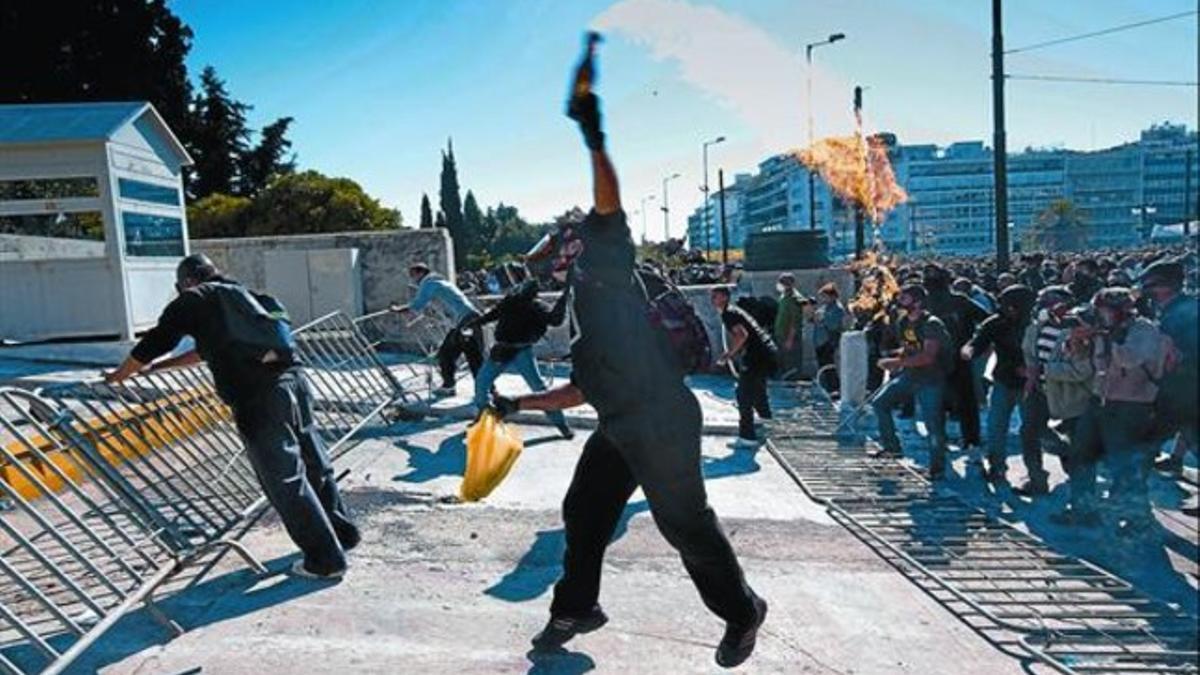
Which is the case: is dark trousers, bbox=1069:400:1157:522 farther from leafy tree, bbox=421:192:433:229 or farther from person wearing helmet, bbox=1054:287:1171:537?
leafy tree, bbox=421:192:433:229

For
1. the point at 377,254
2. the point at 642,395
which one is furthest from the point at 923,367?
the point at 377,254

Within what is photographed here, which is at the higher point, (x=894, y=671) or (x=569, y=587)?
(x=569, y=587)

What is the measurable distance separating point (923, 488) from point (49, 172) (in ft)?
33.8

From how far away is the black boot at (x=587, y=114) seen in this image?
2.56 meters

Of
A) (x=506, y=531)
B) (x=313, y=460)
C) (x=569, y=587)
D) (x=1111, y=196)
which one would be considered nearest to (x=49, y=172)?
(x=313, y=460)

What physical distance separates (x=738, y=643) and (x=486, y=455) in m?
1.29

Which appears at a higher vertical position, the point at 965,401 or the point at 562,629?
the point at 965,401

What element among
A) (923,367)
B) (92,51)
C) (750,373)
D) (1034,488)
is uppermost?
(92,51)

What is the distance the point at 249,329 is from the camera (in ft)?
13.6

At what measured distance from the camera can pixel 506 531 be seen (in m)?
5.18

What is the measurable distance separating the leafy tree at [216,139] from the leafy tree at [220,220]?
4.91 metres

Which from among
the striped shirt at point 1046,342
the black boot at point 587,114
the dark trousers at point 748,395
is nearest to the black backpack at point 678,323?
the black boot at point 587,114

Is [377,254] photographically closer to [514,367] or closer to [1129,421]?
[514,367]

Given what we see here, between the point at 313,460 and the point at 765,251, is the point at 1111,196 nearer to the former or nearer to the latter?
the point at 313,460
